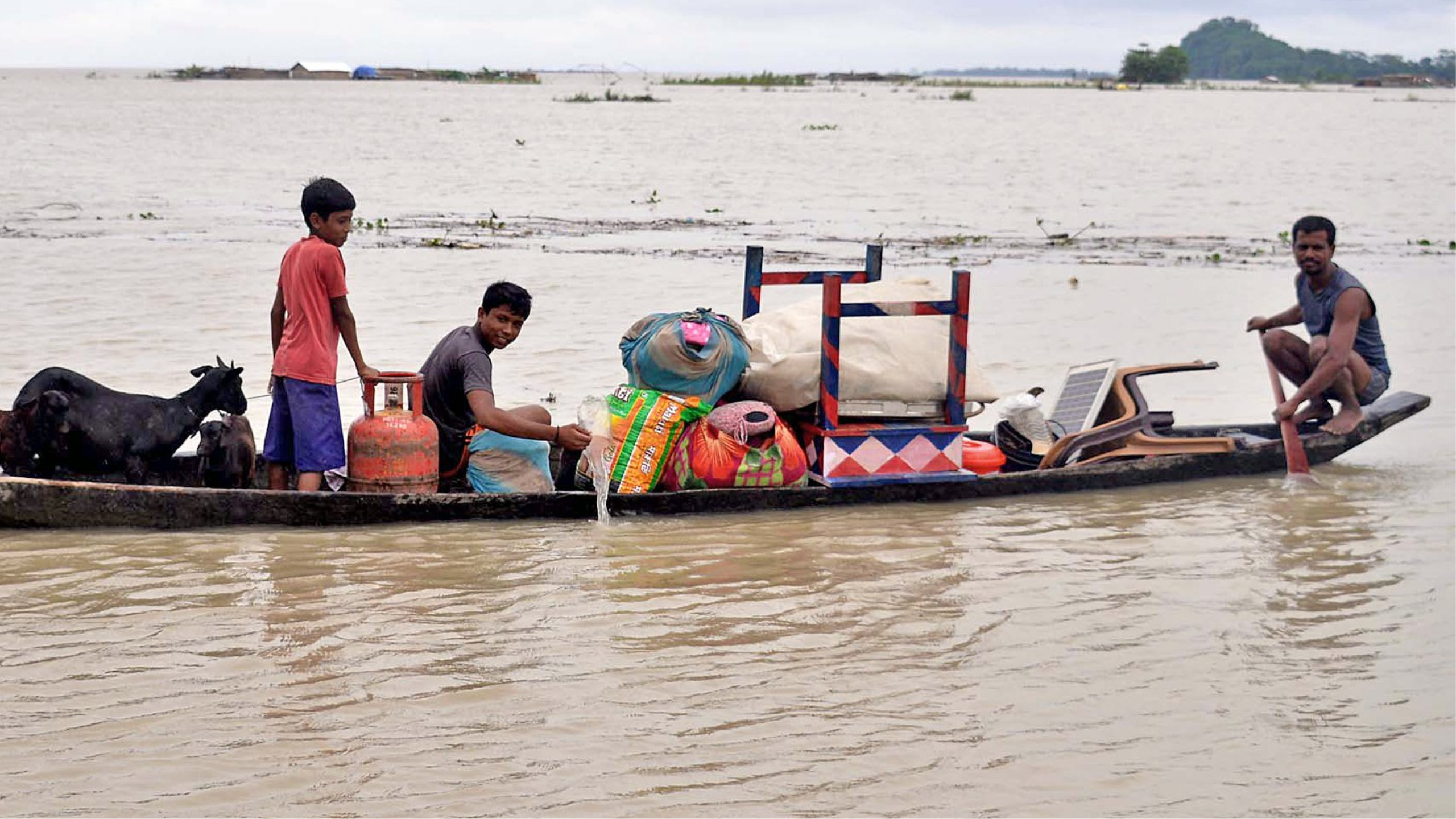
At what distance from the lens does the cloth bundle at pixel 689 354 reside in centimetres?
646

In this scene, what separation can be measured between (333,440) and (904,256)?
484 inches

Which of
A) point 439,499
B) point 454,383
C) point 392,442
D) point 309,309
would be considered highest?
point 309,309

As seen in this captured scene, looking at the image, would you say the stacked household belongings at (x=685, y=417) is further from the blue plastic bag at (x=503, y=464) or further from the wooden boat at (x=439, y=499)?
the blue plastic bag at (x=503, y=464)

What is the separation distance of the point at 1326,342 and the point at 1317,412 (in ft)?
1.67

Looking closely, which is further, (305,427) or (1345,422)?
(1345,422)

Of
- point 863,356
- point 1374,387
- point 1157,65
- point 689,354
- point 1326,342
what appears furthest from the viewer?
point 1157,65

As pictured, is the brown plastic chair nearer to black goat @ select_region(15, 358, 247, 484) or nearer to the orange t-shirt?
the orange t-shirt

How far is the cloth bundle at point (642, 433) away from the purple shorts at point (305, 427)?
3.56 ft

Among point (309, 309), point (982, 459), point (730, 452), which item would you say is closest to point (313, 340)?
point (309, 309)

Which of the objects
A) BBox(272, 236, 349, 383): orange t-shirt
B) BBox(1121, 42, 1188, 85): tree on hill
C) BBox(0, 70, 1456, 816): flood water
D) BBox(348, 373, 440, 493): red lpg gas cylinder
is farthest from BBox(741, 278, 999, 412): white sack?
BBox(1121, 42, 1188, 85): tree on hill

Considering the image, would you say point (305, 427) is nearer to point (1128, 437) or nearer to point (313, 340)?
point (313, 340)

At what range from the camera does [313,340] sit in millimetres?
6184

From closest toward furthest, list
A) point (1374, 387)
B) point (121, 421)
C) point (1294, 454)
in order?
point (121, 421)
point (1294, 454)
point (1374, 387)

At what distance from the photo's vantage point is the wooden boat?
6016 mm
